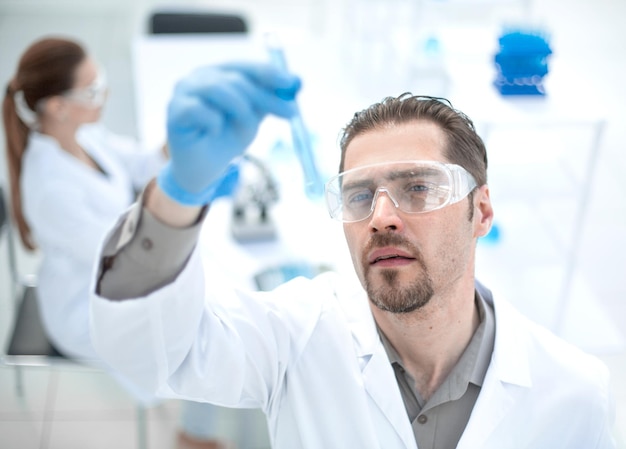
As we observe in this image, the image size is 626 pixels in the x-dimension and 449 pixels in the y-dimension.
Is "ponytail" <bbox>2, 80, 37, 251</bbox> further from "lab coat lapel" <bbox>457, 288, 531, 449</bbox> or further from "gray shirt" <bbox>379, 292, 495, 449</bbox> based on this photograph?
"lab coat lapel" <bbox>457, 288, 531, 449</bbox>

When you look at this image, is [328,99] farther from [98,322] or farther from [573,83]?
[98,322]

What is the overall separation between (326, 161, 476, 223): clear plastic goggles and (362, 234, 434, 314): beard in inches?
2.4

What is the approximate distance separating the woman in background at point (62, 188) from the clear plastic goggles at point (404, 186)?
3.98 ft

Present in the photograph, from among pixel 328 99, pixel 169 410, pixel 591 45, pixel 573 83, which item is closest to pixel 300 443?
pixel 169 410

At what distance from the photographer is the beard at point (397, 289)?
1302mm

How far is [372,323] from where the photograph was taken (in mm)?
1478

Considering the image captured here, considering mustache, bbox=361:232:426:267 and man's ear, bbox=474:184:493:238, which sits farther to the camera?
man's ear, bbox=474:184:493:238

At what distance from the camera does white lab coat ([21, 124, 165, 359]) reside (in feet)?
7.94

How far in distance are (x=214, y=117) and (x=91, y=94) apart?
162 centimetres

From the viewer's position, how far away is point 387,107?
1.44m

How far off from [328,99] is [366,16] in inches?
47.9

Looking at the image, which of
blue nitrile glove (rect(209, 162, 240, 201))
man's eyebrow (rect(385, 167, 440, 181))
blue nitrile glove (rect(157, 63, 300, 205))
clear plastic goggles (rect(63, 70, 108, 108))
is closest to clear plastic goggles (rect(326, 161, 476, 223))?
man's eyebrow (rect(385, 167, 440, 181))

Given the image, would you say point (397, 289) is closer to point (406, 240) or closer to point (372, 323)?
point (406, 240)

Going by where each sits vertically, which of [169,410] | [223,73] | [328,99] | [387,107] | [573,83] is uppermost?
[223,73]
